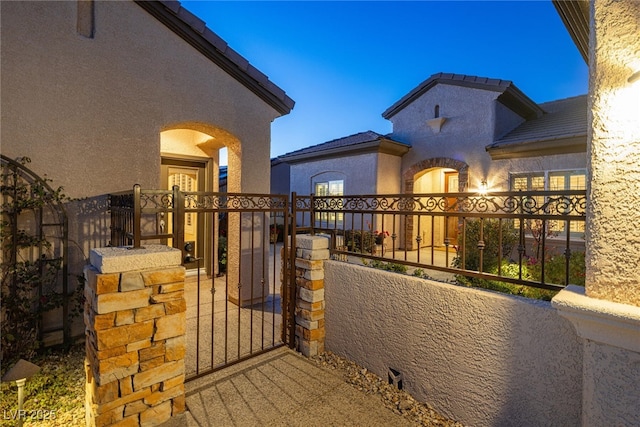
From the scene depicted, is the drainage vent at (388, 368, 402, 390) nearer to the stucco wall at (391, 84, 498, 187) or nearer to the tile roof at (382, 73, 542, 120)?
the stucco wall at (391, 84, 498, 187)

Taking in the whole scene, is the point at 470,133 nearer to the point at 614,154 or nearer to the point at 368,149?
the point at 368,149

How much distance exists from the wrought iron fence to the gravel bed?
1309mm

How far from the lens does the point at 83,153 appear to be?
396cm

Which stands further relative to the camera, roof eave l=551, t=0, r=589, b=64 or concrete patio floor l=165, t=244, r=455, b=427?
concrete patio floor l=165, t=244, r=455, b=427

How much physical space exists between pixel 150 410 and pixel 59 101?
377 cm

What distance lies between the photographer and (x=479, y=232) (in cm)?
549

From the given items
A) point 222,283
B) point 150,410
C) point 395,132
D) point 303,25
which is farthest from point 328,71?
point 150,410

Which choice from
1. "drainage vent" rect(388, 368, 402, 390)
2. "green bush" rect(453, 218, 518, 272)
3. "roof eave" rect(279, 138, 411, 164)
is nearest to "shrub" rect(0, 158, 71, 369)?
"drainage vent" rect(388, 368, 402, 390)

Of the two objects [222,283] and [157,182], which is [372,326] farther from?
[222,283]

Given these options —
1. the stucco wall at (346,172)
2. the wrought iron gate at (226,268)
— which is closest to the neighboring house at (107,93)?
the wrought iron gate at (226,268)

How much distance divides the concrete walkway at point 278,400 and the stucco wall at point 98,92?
296cm

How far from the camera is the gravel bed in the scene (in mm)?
2814

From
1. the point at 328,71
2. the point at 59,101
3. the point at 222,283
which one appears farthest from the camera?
the point at 328,71

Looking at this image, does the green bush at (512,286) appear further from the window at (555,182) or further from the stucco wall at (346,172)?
the stucco wall at (346,172)
